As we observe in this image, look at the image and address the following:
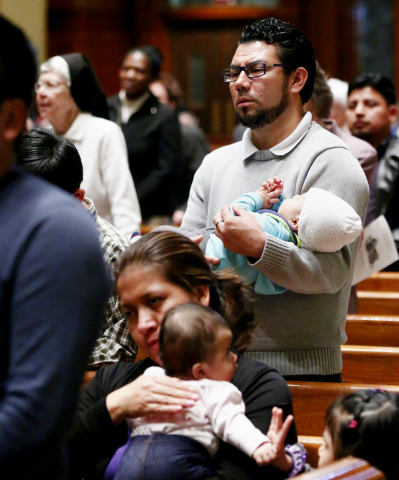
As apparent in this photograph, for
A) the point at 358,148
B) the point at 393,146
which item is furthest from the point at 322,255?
the point at 393,146

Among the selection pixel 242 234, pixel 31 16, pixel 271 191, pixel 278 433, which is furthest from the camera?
pixel 31 16

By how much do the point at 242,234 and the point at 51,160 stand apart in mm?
Answer: 715

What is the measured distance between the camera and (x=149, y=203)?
5.25 metres

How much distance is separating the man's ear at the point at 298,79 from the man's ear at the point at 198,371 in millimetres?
1199

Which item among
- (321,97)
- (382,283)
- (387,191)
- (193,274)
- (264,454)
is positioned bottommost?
(382,283)

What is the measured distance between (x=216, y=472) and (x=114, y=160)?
7.62ft

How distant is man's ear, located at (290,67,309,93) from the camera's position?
2459 mm

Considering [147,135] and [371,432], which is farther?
[147,135]

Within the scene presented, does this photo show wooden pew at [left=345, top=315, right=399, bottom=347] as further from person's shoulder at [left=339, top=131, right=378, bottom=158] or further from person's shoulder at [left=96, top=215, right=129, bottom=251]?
person's shoulder at [left=96, top=215, right=129, bottom=251]

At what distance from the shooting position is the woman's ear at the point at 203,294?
1.77m

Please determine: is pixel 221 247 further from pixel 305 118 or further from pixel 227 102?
pixel 227 102

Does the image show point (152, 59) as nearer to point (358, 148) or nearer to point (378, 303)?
point (358, 148)

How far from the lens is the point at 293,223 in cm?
223

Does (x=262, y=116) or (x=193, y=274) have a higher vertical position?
(x=262, y=116)
